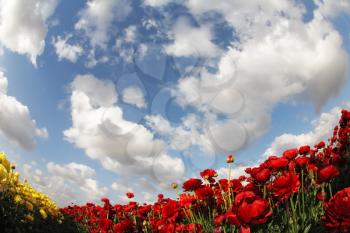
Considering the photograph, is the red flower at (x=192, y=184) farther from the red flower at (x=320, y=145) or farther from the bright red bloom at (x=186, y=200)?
the red flower at (x=320, y=145)

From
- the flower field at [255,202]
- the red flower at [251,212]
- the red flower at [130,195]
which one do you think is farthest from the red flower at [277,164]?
the red flower at [130,195]

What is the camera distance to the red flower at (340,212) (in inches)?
90.4

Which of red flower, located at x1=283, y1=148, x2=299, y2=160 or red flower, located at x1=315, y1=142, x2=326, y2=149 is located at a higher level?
red flower, located at x1=315, y1=142, x2=326, y2=149

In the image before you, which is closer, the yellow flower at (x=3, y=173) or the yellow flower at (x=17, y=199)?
the yellow flower at (x=3, y=173)

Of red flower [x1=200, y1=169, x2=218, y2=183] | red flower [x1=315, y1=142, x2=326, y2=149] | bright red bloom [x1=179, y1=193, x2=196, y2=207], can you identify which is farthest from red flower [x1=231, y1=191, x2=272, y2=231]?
red flower [x1=315, y1=142, x2=326, y2=149]

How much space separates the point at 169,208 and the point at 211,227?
687 millimetres

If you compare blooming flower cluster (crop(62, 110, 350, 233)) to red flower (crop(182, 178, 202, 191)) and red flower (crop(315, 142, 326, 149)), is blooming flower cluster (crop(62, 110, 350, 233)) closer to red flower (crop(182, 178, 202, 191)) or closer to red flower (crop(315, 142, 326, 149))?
red flower (crop(182, 178, 202, 191))

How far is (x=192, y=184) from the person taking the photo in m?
4.11

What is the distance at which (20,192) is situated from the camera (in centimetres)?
730

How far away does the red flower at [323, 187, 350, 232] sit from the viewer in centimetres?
230

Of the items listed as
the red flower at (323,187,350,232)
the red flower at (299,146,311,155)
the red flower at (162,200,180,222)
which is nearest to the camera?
the red flower at (323,187,350,232)

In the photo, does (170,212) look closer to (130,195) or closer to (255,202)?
(255,202)

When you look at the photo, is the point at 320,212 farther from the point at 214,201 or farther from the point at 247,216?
the point at 247,216

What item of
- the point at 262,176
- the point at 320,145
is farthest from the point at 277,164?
the point at 320,145
